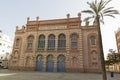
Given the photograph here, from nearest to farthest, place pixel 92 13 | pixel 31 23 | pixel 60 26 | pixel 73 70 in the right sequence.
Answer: pixel 92 13, pixel 73 70, pixel 60 26, pixel 31 23

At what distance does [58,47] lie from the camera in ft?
114

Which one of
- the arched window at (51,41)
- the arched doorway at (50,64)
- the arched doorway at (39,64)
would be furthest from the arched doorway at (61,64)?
the arched doorway at (39,64)

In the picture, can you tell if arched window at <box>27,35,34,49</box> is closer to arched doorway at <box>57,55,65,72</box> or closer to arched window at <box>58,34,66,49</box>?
arched window at <box>58,34,66,49</box>

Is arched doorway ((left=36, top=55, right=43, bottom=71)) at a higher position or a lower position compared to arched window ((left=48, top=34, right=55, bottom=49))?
lower

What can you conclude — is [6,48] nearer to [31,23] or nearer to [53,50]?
[31,23]

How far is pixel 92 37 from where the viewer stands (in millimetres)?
34094

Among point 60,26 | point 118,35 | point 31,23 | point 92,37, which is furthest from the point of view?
point 118,35

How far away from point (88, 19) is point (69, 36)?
15.5m

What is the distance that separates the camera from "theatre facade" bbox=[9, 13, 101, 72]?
32.6 meters

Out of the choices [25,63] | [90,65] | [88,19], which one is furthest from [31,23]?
[88,19]

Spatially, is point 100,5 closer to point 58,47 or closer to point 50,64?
point 58,47

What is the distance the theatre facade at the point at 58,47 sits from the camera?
107 feet

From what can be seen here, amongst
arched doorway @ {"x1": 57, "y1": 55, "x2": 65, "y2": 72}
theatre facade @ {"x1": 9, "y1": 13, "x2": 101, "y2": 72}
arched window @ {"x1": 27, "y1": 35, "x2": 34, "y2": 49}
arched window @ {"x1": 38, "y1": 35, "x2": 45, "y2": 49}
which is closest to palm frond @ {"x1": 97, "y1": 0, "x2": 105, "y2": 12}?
theatre facade @ {"x1": 9, "y1": 13, "x2": 101, "y2": 72}

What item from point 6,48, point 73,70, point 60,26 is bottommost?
point 73,70
